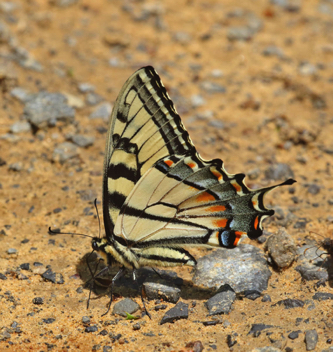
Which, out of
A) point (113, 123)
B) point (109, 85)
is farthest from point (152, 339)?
point (109, 85)

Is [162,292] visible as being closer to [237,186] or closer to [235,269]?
[235,269]

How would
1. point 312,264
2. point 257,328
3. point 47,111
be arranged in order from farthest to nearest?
point 47,111, point 312,264, point 257,328

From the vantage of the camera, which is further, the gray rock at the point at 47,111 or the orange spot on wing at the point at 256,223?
the gray rock at the point at 47,111

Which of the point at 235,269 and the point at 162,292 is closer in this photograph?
the point at 162,292

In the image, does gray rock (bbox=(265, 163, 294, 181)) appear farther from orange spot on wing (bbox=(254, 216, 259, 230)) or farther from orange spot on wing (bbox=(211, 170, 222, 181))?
orange spot on wing (bbox=(211, 170, 222, 181))

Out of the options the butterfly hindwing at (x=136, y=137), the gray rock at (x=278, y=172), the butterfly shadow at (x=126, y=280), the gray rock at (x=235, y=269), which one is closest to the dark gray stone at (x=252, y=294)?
the gray rock at (x=235, y=269)

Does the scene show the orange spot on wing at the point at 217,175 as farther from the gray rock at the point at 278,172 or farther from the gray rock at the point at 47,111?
the gray rock at the point at 47,111

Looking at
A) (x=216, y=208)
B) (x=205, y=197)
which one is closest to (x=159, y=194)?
(x=205, y=197)
